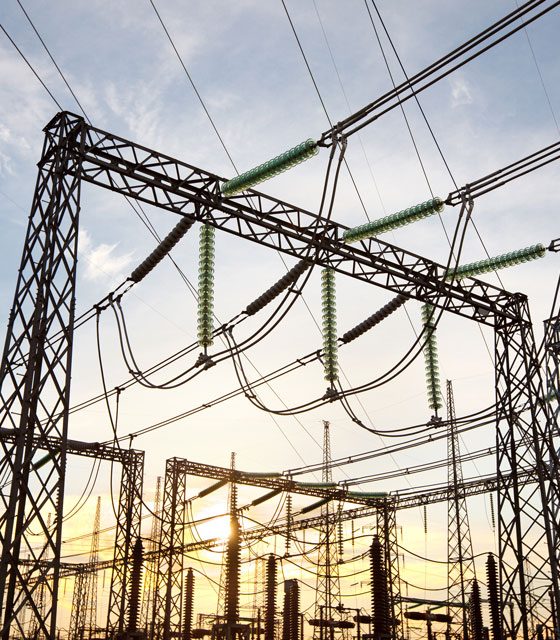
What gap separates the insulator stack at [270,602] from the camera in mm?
26438

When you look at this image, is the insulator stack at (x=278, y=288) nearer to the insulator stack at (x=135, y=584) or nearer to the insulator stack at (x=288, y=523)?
the insulator stack at (x=135, y=584)

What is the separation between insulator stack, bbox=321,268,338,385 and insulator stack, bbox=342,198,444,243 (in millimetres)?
880

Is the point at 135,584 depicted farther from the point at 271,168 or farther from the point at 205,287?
the point at 271,168

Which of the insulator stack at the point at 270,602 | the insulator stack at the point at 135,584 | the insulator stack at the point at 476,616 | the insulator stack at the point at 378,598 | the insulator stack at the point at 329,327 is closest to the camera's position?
the insulator stack at the point at 329,327

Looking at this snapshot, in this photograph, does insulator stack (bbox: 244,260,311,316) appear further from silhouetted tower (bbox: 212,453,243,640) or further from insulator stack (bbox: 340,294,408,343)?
silhouetted tower (bbox: 212,453,243,640)

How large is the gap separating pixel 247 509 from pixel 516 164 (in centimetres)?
2357

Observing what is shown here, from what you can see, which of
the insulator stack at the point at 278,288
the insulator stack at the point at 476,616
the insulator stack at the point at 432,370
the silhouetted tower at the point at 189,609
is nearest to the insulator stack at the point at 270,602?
the silhouetted tower at the point at 189,609

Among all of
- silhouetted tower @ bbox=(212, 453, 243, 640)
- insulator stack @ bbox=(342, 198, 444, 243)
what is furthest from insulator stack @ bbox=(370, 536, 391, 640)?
insulator stack @ bbox=(342, 198, 444, 243)

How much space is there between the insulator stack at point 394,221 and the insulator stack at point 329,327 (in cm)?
88

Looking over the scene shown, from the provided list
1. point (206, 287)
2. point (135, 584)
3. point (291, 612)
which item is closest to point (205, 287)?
point (206, 287)

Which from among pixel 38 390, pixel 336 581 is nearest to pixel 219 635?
pixel 336 581

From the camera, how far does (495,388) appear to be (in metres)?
16.5

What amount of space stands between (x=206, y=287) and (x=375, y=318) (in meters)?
4.50

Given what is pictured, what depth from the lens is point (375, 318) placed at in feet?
52.3
